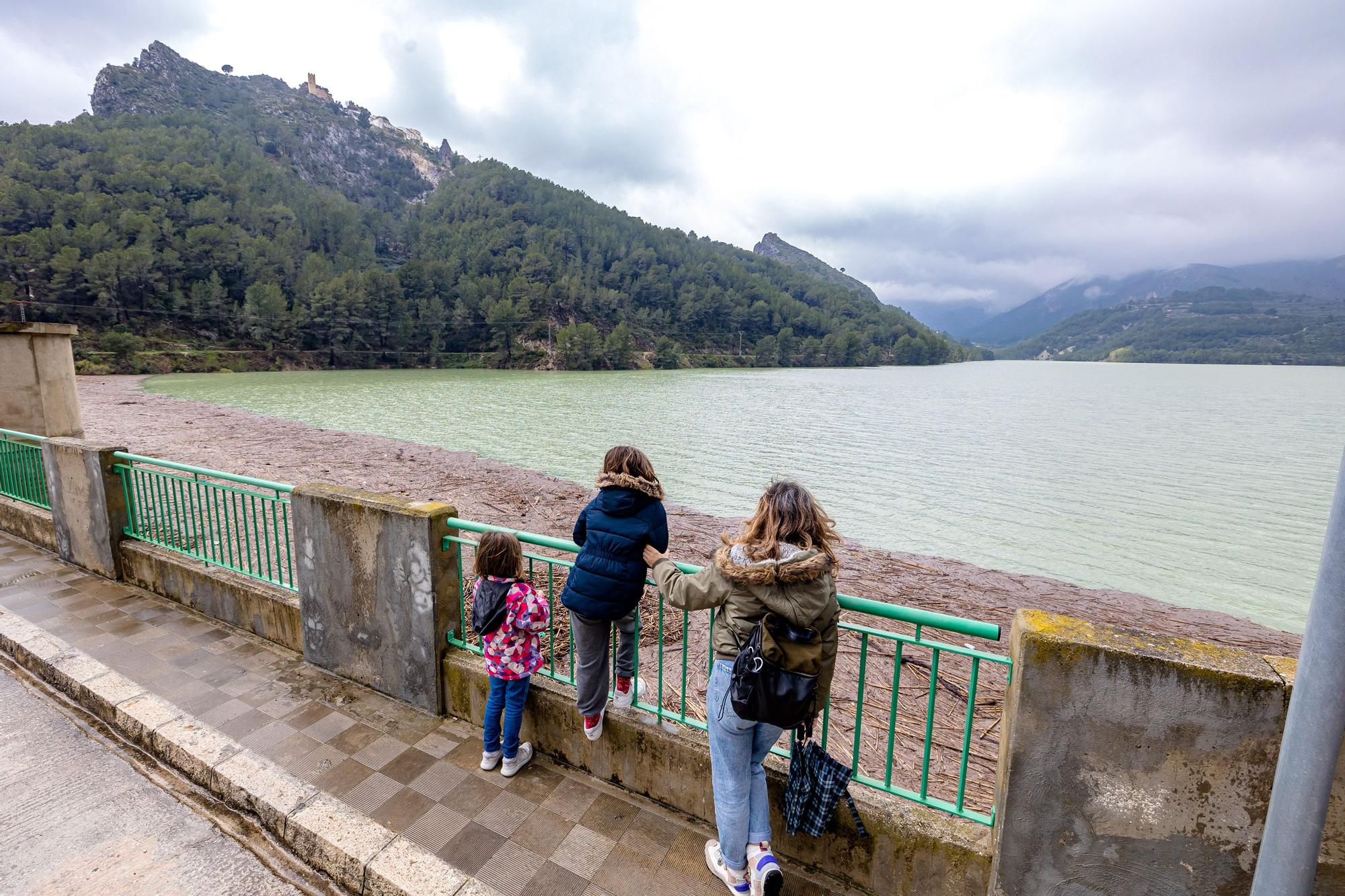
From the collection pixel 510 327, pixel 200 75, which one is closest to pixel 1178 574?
pixel 510 327

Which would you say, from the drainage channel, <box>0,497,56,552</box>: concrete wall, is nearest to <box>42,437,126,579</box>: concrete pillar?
<box>0,497,56,552</box>: concrete wall

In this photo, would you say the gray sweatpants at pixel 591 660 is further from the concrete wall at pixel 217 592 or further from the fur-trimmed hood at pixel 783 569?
the concrete wall at pixel 217 592

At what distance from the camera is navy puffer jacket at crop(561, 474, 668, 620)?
283 cm

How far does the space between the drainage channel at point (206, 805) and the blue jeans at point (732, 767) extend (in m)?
1.63

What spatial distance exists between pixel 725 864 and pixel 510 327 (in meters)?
104

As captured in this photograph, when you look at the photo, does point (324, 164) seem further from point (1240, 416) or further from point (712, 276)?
point (1240, 416)

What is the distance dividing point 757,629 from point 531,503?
1079 cm

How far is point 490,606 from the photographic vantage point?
312cm

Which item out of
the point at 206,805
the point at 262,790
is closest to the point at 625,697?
the point at 262,790

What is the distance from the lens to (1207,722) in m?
1.87

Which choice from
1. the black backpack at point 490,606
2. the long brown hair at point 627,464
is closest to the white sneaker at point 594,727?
the black backpack at point 490,606

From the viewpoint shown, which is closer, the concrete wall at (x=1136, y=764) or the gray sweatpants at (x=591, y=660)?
the concrete wall at (x=1136, y=764)

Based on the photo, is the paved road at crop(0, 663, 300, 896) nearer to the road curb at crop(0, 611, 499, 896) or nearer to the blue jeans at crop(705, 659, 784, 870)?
the road curb at crop(0, 611, 499, 896)

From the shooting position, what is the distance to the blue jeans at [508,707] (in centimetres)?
323
